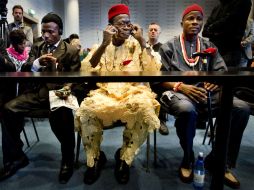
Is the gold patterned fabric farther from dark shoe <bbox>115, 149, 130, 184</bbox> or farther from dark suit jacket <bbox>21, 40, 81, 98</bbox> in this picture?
dark suit jacket <bbox>21, 40, 81, 98</bbox>

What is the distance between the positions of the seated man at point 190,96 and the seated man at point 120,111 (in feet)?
0.44

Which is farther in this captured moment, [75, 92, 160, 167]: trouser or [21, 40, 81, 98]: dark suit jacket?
[21, 40, 81, 98]: dark suit jacket

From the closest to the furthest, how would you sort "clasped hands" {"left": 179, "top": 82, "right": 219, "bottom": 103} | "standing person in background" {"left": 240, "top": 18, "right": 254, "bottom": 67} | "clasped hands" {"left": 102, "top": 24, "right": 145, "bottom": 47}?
"clasped hands" {"left": 179, "top": 82, "right": 219, "bottom": 103}, "clasped hands" {"left": 102, "top": 24, "right": 145, "bottom": 47}, "standing person in background" {"left": 240, "top": 18, "right": 254, "bottom": 67}

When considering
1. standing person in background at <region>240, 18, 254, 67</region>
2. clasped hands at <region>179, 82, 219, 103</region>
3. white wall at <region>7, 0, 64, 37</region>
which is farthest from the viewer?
white wall at <region>7, 0, 64, 37</region>

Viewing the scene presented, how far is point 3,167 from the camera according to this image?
204cm

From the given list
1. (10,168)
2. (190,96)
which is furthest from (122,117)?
(10,168)

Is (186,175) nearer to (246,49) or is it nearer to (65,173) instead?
(65,173)

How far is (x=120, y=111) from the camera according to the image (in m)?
1.80

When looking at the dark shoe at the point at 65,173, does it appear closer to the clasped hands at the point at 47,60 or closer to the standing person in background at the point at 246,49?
the clasped hands at the point at 47,60

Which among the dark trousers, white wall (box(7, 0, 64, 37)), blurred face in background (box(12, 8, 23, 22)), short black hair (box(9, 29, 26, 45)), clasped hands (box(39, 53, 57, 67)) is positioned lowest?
the dark trousers

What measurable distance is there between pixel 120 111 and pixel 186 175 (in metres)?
0.63

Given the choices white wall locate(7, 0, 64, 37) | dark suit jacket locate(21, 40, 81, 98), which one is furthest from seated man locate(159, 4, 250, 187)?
white wall locate(7, 0, 64, 37)

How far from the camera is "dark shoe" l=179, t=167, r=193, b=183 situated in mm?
1841

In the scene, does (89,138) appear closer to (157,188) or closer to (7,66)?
(157,188)
